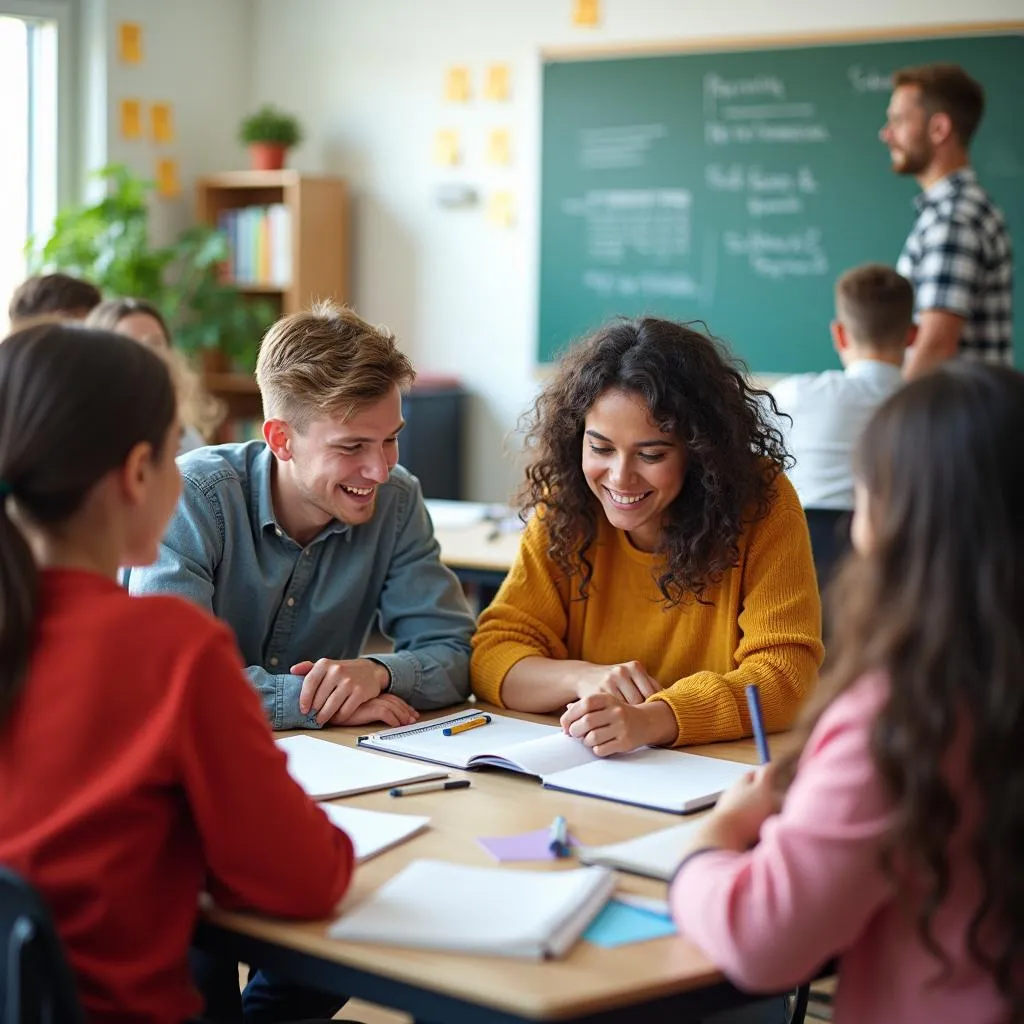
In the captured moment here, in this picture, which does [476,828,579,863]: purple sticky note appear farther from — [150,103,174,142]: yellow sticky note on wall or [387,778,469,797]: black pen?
[150,103,174,142]: yellow sticky note on wall

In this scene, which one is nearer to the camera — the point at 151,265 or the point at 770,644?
the point at 770,644

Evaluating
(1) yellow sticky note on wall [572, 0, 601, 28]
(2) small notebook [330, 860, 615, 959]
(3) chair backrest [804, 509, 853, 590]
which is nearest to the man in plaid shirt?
(3) chair backrest [804, 509, 853, 590]

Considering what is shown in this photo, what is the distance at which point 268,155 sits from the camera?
566 cm

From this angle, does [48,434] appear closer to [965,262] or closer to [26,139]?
[965,262]

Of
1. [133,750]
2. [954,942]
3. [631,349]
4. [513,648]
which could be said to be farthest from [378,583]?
[954,942]

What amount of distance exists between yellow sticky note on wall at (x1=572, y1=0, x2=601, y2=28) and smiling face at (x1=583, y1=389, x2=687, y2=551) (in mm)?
3623

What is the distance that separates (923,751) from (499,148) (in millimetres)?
4794

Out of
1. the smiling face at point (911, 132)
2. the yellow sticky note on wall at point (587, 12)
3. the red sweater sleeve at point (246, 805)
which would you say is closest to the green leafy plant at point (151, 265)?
the yellow sticky note on wall at point (587, 12)

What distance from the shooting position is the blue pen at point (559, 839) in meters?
1.46

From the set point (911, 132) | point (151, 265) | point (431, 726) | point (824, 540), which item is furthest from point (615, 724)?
point (151, 265)

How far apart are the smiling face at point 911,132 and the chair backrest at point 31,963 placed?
139 inches

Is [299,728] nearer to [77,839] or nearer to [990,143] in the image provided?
[77,839]

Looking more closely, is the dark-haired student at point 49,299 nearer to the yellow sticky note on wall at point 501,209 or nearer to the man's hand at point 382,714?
the man's hand at point 382,714

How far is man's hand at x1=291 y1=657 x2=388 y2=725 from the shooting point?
76.2 inches
